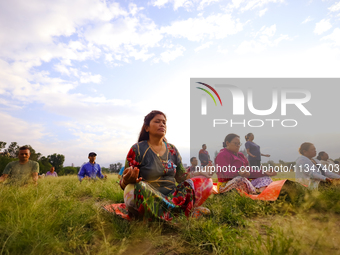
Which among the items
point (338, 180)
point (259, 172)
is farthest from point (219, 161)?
point (338, 180)

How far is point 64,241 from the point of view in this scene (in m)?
1.91

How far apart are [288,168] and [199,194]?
11.0ft

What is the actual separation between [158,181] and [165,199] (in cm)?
29

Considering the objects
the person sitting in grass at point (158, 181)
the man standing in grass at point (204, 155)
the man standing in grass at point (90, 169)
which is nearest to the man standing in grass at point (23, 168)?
the man standing in grass at point (90, 169)

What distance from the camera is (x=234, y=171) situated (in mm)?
4500

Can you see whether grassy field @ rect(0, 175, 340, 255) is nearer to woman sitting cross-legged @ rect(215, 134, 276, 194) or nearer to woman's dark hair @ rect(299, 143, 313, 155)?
woman sitting cross-legged @ rect(215, 134, 276, 194)

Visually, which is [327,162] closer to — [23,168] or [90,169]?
[23,168]

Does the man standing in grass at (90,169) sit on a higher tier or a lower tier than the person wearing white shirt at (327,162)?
lower

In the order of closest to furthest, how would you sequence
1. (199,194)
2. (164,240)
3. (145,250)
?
(145,250), (164,240), (199,194)

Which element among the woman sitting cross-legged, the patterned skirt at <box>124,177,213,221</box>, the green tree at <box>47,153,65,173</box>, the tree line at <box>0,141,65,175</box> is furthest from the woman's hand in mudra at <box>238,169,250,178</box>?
the green tree at <box>47,153,65,173</box>

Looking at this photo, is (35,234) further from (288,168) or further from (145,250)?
(288,168)

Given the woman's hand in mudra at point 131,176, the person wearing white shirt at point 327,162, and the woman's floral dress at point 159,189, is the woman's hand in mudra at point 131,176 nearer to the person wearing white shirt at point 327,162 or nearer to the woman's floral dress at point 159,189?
the woman's floral dress at point 159,189

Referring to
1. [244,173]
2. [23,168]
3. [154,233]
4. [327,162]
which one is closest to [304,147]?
[327,162]

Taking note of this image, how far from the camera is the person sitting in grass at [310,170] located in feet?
13.9
